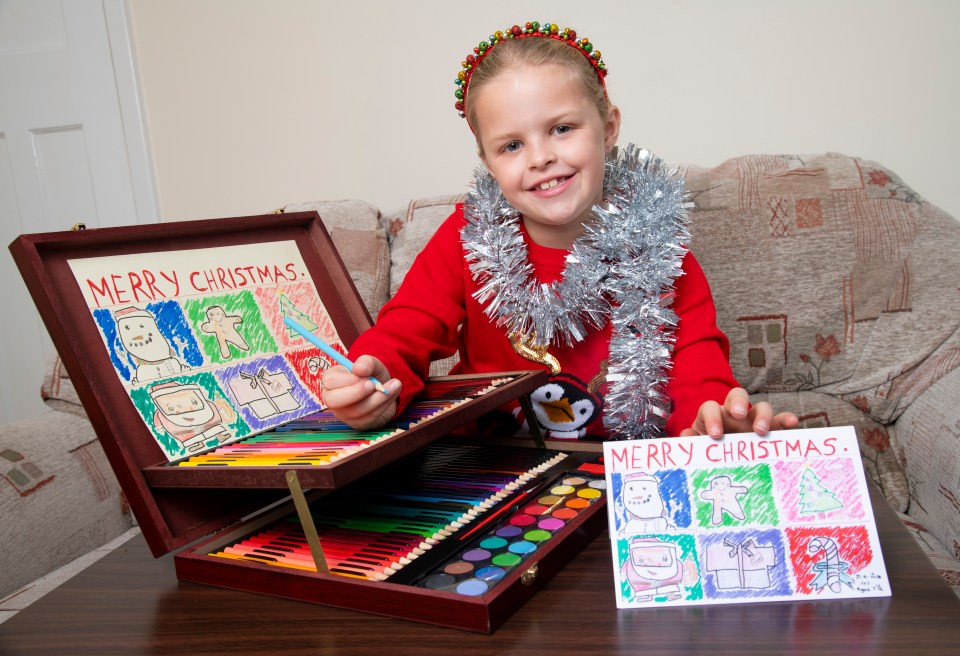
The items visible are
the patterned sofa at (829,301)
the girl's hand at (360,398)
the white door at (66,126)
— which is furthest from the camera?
the white door at (66,126)

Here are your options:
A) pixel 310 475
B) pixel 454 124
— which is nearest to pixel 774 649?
pixel 310 475

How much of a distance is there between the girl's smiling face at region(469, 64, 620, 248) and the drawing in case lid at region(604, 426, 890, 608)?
1.50 feet

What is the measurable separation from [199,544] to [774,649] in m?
0.52

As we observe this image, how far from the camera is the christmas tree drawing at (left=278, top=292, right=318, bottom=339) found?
979 millimetres

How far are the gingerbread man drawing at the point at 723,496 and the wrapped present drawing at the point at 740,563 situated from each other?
0.8 inches

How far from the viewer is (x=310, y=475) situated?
577 mm

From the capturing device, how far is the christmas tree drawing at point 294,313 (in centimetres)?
98

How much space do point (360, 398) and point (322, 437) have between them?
5 cm

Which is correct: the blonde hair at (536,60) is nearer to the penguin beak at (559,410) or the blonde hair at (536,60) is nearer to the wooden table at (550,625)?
the penguin beak at (559,410)

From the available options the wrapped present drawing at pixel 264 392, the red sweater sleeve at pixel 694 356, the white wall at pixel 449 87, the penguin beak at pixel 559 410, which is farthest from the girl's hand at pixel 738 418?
the white wall at pixel 449 87

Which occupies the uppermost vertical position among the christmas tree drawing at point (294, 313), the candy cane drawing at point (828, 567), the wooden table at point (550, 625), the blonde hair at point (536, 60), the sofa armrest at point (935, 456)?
the blonde hair at point (536, 60)

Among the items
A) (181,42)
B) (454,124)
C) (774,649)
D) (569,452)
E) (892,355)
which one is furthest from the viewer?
(181,42)

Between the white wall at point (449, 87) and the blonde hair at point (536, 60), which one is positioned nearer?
the blonde hair at point (536, 60)

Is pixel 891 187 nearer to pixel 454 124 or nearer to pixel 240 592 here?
pixel 454 124
